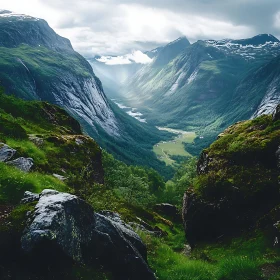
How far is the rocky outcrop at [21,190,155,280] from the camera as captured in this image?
13023mm

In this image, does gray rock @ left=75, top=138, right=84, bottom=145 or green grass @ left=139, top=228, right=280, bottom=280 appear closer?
green grass @ left=139, top=228, right=280, bottom=280

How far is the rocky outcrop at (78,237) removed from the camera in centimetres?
1302

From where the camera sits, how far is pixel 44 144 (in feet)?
155

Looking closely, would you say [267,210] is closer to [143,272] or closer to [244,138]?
[244,138]

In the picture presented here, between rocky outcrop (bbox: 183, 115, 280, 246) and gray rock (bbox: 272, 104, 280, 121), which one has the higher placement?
gray rock (bbox: 272, 104, 280, 121)

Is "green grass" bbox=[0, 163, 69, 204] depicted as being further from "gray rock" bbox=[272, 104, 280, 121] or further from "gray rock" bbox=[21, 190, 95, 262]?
"gray rock" bbox=[272, 104, 280, 121]

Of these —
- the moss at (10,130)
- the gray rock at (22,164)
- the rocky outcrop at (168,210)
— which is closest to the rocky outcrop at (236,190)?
the gray rock at (22,164)

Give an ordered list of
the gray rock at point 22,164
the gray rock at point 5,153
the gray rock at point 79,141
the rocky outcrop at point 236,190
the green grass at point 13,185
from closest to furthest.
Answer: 1. the green grass at point 13,185
2. the gray rock at point 5,153
3. the gray rock at point 22,164
4. the rocky outcrop at point 236,190
5. the gray rock at point 79,141

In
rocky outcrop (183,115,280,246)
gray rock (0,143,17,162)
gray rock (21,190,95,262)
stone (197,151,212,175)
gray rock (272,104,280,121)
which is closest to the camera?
gray rock (21,190,95,262)

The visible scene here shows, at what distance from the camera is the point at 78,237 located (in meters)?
14.6

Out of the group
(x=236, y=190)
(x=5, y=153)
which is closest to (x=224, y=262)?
(x=236, y=190)

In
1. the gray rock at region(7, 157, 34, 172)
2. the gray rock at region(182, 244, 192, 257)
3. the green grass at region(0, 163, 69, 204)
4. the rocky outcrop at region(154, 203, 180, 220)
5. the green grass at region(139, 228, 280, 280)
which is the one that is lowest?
the rocky outcrop at region(154, 203, 180, 220)

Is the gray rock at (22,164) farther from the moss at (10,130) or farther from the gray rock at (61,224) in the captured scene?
the gray rock at (61,224)

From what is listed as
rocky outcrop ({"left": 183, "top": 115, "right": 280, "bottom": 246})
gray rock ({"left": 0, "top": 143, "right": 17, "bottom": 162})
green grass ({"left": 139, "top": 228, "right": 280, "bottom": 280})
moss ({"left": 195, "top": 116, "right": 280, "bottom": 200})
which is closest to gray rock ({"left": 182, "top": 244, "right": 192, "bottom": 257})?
rocky outcrop ({"left": 183, "top": 115, "right": 280, "bottom": 246})
